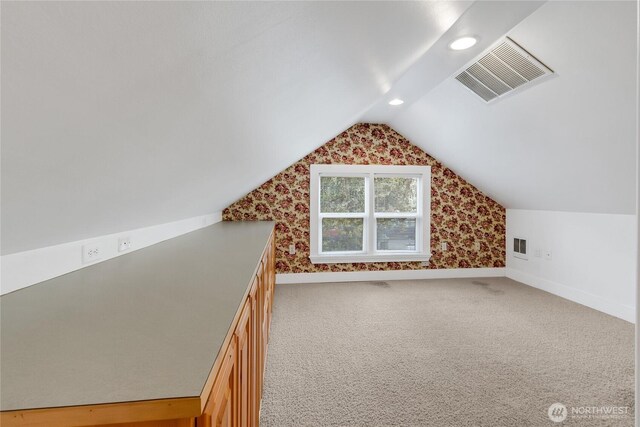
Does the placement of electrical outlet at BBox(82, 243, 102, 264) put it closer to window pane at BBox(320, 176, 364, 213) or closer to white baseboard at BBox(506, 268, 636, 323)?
window pane at BBox(320, 176, 364, 213)

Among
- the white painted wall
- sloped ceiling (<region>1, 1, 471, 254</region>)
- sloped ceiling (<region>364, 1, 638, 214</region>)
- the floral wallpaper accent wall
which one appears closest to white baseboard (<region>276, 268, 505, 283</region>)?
the floral wallpaper accent wall

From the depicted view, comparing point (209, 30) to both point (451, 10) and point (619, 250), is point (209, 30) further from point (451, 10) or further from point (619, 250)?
point (619, 250)

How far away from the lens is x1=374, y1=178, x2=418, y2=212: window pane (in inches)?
190

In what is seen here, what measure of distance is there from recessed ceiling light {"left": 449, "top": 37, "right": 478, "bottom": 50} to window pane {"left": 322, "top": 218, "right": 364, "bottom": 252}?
2903 millimetres

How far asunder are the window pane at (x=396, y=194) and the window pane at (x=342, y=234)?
16.7 inches

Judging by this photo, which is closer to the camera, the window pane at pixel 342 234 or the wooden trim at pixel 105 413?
the wooden trim at pixel 105 413

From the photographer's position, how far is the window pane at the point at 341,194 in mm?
4762

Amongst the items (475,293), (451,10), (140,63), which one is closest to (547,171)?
(475,293)

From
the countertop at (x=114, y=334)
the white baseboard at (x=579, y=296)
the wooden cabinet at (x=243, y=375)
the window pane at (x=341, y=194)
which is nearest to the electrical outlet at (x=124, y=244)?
the countertop at (x=114, y=334)

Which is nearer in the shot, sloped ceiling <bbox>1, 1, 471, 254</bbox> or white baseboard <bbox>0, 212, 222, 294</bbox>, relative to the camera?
sloped ceiling <bbox>1, 1, 471, 254</bbox>

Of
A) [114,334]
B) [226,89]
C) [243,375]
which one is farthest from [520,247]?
[114,334]

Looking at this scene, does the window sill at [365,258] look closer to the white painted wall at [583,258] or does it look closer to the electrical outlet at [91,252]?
the white painted wall at [583,258]

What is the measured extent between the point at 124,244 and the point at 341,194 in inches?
130

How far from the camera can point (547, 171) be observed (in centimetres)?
336
